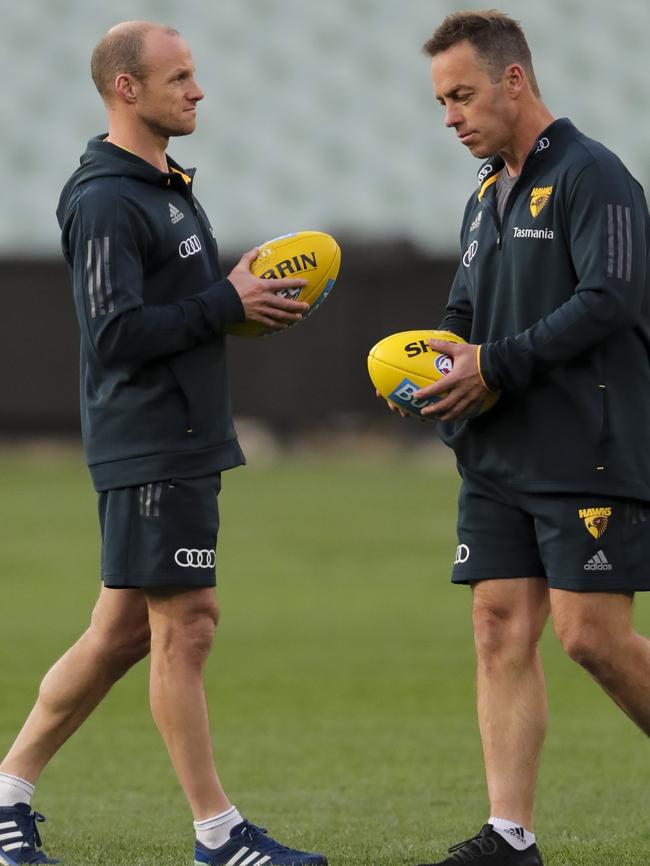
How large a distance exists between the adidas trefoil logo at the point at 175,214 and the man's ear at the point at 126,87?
0.33 meters

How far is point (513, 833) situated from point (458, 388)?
1235mm

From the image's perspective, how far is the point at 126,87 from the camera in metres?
4.82

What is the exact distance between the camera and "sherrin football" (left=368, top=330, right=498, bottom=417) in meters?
4.75

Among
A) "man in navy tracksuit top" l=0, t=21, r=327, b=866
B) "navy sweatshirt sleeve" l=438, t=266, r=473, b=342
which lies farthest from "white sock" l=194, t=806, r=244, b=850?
"navy sweatshirt sleeve" l=438, t=266, r=473, b=342

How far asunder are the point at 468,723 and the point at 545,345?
3.26 m

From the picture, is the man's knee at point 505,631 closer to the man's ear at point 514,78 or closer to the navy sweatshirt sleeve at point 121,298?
the navy sweatshirt sleeve at point 121,298

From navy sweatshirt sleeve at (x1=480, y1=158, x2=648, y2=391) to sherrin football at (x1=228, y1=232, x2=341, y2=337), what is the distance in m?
0.73

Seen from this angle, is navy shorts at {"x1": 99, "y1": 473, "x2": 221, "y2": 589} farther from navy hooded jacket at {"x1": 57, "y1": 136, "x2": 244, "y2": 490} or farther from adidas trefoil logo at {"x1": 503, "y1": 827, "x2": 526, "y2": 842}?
adidas trefoil logo at {"x1": 503, "y1": 827, "x2": 526, "y2": 842}

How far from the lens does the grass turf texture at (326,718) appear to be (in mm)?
5316

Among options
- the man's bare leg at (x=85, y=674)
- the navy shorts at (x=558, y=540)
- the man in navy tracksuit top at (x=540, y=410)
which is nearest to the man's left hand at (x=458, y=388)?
the man in navy tracksuit top at (x=540, y=410)

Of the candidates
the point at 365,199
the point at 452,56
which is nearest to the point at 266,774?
the point at 452,56

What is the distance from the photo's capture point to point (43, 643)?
31.5ft

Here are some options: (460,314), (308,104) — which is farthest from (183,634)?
(308,104)

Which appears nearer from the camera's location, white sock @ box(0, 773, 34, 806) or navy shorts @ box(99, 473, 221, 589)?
navy shorts @ box(99, 473, 221, 589)
